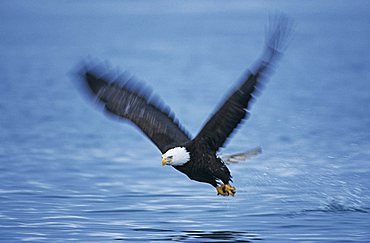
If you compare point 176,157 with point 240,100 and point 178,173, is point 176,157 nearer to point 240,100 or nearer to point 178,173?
point 240,100

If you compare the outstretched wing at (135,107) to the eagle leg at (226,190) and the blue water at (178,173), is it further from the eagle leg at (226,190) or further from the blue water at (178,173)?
the blue water at (178,173)

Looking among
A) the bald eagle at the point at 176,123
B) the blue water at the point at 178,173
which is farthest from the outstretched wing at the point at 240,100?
the blue water at the point at 178,173

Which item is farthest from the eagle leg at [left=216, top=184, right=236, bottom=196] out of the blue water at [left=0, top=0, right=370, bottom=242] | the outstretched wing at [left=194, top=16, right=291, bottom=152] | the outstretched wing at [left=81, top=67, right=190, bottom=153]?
the outstretched wing at [left=81, top=67, right=190, bottom=153]

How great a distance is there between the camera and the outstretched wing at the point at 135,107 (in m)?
10.6

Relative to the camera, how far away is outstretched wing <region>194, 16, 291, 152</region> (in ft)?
29.0

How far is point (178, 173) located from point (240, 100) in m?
4.02

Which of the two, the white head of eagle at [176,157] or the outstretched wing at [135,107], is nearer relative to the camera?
the white head of eagle at [176,157]

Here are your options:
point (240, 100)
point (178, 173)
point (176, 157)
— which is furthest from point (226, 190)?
point (178, 173)

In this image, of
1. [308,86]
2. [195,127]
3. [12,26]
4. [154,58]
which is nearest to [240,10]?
[12,26]

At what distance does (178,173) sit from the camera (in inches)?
518

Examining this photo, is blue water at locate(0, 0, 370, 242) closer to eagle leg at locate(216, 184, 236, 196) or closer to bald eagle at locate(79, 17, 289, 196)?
eagle leg at locate(216, 184, 236, 196)

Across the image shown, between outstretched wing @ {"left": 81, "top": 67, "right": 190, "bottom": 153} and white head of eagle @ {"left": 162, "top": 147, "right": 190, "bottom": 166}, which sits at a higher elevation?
outstretched wing @ {"left": 81, "top": 67, "right": 190, "bottom": 153}

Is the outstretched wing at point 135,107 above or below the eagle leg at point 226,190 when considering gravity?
above

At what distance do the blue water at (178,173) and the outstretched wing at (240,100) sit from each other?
0.83m
